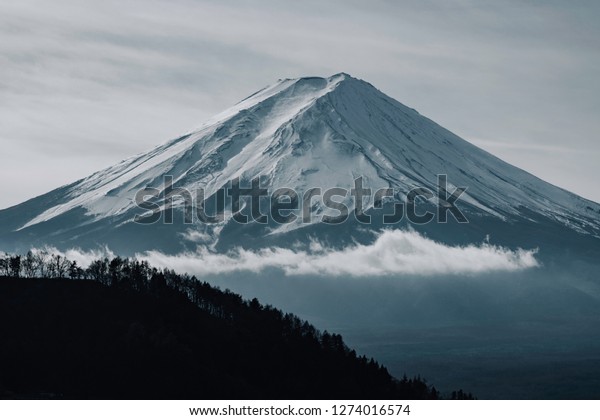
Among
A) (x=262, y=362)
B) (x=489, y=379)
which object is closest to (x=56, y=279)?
(x=262, y=362)

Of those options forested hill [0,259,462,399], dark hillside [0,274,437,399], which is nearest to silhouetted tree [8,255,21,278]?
forested hill [0,259,462,399]

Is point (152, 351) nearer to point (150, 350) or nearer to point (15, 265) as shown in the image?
point (150, 350)

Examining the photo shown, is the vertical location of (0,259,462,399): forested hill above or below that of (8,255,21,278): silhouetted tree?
below

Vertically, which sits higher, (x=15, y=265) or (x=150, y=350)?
(x=15, y=265)

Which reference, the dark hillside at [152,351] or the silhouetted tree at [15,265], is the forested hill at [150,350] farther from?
the silhouetted tree at [15,265]

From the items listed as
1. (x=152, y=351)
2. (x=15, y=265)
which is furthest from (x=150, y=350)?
(x=15, y=265)

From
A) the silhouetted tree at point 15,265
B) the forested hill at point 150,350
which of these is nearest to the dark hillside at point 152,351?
the forested hill at point 150,350

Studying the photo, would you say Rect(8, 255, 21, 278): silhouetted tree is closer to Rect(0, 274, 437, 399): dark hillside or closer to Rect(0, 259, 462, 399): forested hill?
Rect(0, 259, 462, 399): forested hill
